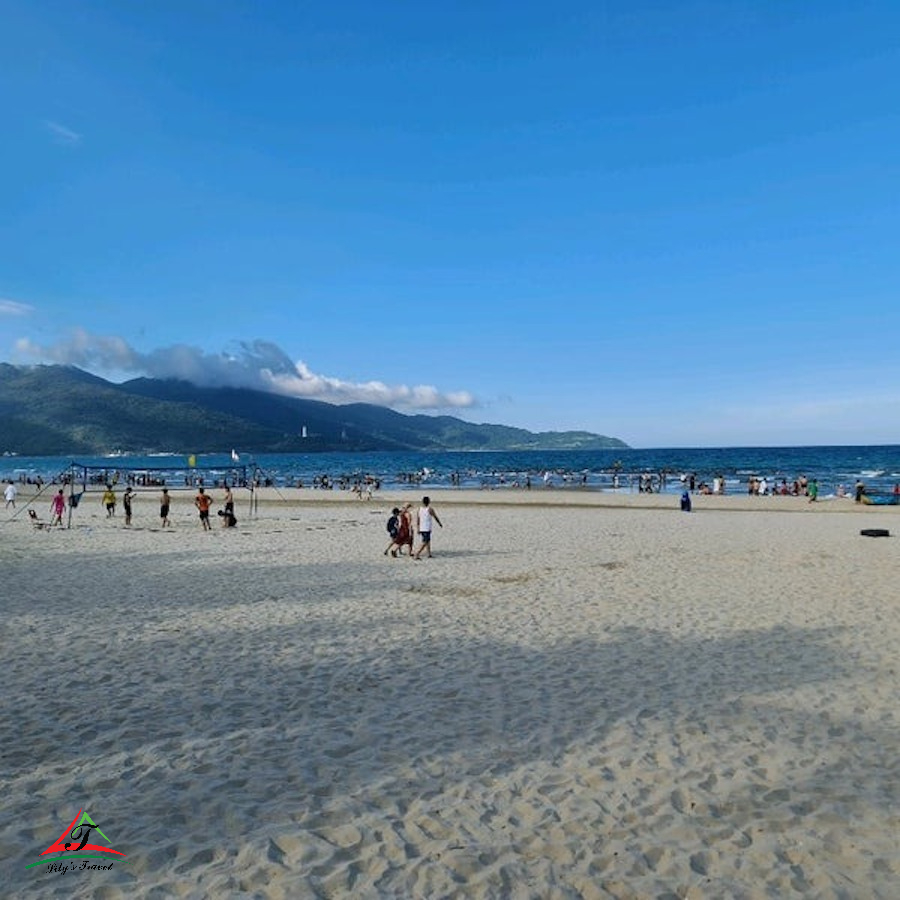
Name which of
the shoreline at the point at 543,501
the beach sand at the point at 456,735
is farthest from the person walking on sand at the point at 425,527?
the shoreline at the point at 543,501

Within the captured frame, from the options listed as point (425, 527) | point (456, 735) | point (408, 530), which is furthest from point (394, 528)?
point (456, 735)

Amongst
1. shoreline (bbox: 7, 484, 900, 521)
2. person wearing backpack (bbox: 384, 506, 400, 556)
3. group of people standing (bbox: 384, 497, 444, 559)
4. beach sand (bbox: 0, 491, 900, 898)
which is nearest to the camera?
beach sand (bbox: 0, 491, 900, 898)

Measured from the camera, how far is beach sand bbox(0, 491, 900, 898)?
4.50 metres

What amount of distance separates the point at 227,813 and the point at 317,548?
1545cm

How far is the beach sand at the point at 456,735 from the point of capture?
450 centimetres

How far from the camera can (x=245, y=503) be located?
141 feet

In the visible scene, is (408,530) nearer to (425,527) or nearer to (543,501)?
(425,527)

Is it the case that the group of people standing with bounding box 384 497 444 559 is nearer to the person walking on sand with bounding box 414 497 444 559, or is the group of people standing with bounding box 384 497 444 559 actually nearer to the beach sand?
the person walking on sand with bounding box 414 497 444 559

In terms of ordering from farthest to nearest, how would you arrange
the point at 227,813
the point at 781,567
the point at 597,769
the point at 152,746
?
1. the point at 781,567
2. the point at 152,746
3. the point at 597,769
4. the point at 227,813

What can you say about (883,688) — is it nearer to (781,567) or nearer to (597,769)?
(597,769)

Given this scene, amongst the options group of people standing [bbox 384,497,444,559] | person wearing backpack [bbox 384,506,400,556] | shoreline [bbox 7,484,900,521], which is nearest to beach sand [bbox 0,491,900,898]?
group of people standing [bbox 384,497,444,559]

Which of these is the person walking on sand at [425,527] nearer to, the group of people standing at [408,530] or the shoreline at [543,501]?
the group of people standing at [408,530]

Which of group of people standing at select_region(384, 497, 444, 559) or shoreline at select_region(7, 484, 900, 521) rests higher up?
group of people standing at select_region(384, 497, 444, 559)

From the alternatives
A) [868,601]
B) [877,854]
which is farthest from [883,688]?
[868,601]
